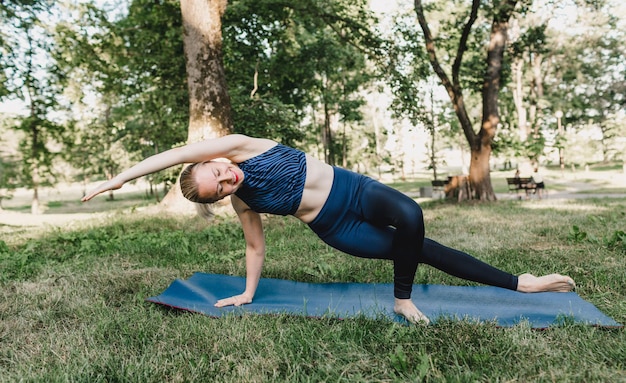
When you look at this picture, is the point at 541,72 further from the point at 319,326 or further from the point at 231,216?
the point at 319,326

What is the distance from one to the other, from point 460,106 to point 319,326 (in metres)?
10.0

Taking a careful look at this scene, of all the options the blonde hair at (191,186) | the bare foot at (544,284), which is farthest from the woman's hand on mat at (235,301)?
the bare foot at (544,284)

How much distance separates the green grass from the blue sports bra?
2.36ft

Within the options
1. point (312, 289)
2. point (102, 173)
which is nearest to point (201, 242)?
point (312, 289)

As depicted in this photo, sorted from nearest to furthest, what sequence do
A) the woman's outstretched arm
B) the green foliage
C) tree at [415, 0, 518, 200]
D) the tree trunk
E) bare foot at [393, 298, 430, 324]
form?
the woman's outstretched arm < bare foot at [393, 298, 430, 324] < the tree trunk < tree at [415, 0, 518, 200] < the green foliage

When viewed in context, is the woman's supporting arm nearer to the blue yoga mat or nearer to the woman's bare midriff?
the blue yoga mat

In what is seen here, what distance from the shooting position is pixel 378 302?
9.78 ft

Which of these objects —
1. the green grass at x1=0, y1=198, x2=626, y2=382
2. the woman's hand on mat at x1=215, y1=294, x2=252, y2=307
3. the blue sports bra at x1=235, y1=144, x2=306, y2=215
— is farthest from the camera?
the woman's hand on mat at x1=215, y1=294, x2=252, y2=307

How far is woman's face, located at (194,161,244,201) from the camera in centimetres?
243

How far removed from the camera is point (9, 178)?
736 inches

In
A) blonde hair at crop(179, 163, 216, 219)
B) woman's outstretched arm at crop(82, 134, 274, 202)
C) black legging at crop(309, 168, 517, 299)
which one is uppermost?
woman's outstretched arm at crop(82, 134, 274, 202)

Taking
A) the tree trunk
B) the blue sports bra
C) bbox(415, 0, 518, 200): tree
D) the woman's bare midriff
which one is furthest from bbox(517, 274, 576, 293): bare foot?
bbox(415, 0, 518, 200): tree

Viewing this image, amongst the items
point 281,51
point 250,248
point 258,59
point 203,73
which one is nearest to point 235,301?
point 250,248

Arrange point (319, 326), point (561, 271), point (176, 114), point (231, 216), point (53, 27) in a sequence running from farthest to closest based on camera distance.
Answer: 1. point (176, 114)
2. point (53, 27)
3. point (231, 216)
4. point (561, 271)
5. point (319, 326)
